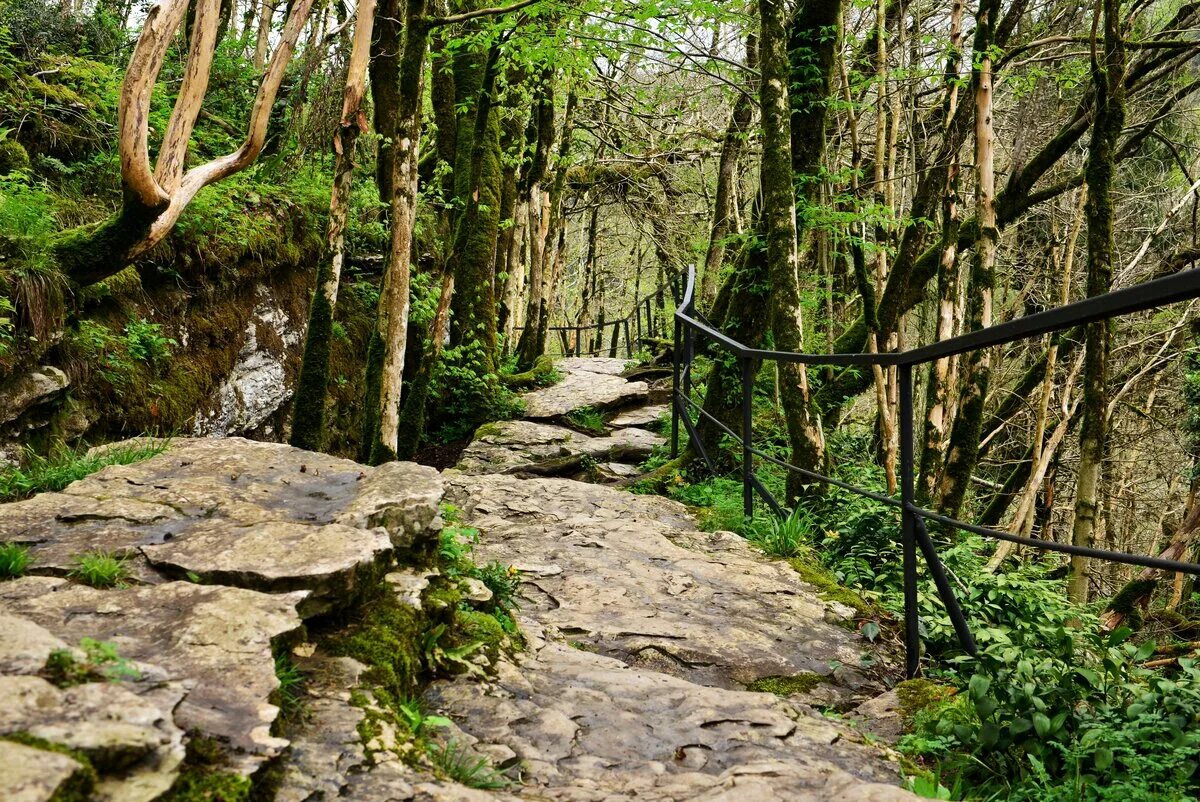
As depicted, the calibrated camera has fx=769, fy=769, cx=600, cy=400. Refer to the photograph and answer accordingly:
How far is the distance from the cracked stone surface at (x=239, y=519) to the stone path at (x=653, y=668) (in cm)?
58

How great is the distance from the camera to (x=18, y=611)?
1.98m

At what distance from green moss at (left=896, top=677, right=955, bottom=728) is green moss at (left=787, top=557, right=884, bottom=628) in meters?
0.90

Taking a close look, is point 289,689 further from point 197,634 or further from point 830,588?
point 830,588

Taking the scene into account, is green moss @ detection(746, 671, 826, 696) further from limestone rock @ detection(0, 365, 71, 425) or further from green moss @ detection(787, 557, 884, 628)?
limestone rock @ detection(0, 365, 71, 425)

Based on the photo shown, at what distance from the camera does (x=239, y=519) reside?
2.95m

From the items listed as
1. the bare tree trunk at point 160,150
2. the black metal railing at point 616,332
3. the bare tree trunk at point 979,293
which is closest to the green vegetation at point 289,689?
the bare tree trunk at point 160,150

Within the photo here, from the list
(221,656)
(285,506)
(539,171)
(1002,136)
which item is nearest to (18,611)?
(221,656)

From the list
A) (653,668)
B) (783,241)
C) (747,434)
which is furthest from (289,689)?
(783,241)

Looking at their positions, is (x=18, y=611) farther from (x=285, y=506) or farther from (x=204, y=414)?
(x=204, y=414)

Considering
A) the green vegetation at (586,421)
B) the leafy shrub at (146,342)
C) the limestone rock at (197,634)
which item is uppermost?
the leafy shrub at (146,342)

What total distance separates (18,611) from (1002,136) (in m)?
13.3

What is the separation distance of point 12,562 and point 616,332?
20.0m

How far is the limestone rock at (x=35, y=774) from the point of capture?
1.21 metres

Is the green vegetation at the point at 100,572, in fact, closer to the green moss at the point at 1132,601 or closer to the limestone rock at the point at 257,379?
the limestone rock at the point at 257,379
